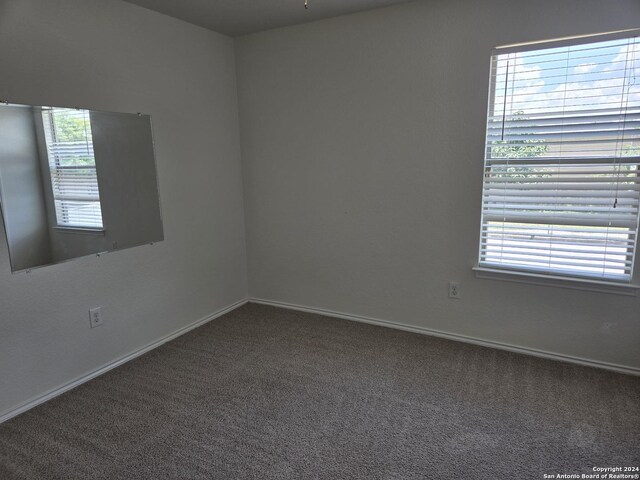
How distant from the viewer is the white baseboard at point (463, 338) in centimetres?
263

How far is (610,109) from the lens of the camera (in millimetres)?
2402

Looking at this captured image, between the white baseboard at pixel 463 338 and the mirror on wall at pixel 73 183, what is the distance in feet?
4.59

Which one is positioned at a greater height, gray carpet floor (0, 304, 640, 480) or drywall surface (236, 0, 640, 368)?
drywall surface (236, 0, 640, 368)

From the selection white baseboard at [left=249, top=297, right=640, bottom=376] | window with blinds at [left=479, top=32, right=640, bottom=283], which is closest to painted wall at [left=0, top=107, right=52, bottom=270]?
white baseboard at [left=249, top=297, right=640, bottom=376]

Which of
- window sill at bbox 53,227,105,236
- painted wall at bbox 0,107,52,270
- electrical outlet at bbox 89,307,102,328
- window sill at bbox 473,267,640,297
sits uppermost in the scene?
painted wall at bbox 0,107,52,270

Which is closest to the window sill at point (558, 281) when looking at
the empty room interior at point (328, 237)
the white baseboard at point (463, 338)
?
the empty room interior at point (328, 237)

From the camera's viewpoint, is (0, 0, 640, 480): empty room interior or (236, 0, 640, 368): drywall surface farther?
(236, 0, 640, 368): drywall surface

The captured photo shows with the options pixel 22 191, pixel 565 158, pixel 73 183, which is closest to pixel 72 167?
pixel 73 183

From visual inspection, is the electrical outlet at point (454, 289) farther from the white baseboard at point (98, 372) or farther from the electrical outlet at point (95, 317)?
the electrical outlet at point (95, 317)

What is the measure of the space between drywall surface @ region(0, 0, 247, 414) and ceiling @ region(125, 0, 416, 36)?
135mm

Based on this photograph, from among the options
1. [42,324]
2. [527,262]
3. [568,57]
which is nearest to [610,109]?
[568,57]

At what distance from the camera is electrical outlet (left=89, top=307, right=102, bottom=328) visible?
2.65 metres

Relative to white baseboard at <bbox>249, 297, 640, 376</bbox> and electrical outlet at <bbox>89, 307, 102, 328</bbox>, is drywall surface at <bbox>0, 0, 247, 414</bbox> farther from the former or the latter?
white baseboard at <bbox>249, 297, 640, 376</bbox>

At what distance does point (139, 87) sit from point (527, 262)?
9.51 ft
